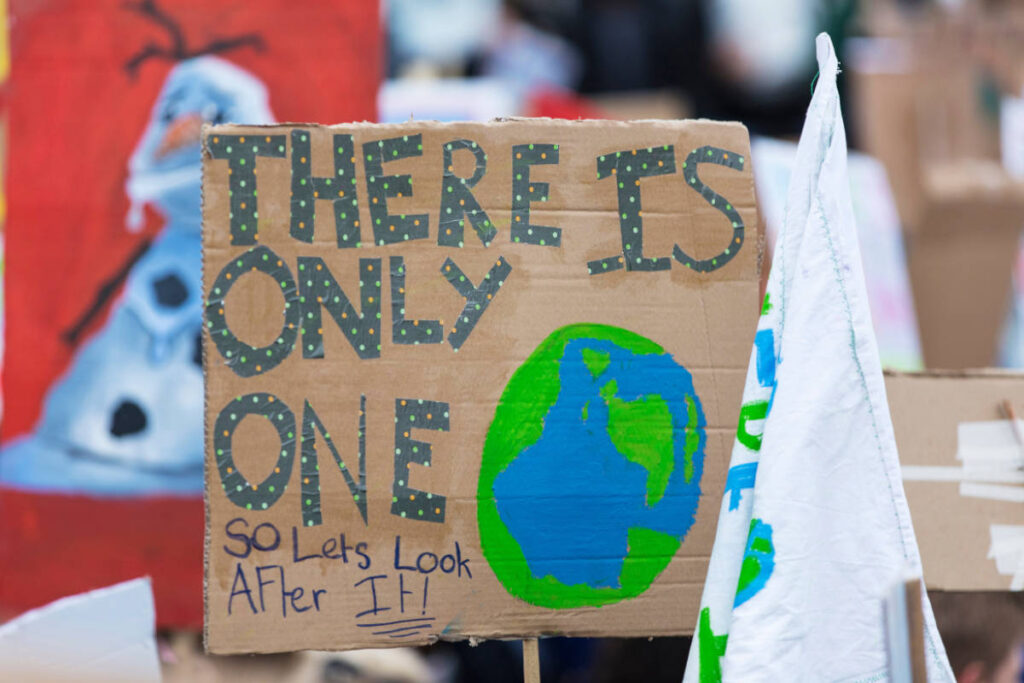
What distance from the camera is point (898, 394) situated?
6.08 ft

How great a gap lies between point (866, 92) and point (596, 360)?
1.84 meters

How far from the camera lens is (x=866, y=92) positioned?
3.00 meters

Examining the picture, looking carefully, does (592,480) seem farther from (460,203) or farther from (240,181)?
(240,181)

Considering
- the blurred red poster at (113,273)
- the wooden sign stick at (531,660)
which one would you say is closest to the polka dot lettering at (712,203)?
the wooden sign stick at (531,660)

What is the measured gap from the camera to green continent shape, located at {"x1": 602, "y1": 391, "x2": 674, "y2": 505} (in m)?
1.60

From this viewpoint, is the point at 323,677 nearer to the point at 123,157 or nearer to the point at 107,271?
the point at 107,271

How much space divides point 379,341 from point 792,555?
687 mm

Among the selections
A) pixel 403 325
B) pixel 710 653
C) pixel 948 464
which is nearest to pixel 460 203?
pixel 403 325

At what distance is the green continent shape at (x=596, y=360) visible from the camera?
5.24ft

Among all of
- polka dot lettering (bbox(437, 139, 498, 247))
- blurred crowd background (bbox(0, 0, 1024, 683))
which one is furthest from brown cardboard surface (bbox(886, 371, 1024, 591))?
blurred crowd background (bbox(0, 0, 1024, 683))

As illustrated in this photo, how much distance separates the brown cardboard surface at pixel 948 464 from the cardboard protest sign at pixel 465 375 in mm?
429

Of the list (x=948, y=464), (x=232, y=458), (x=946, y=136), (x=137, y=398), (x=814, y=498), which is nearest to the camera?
(x=814, y=498)

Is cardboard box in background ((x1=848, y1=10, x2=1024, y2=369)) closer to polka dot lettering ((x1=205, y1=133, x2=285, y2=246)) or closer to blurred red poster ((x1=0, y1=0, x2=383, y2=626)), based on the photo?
blurred red poster ((x1=0, y1=0, x2=383, y2=626))

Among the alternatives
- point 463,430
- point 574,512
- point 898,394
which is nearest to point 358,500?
point 463,430
